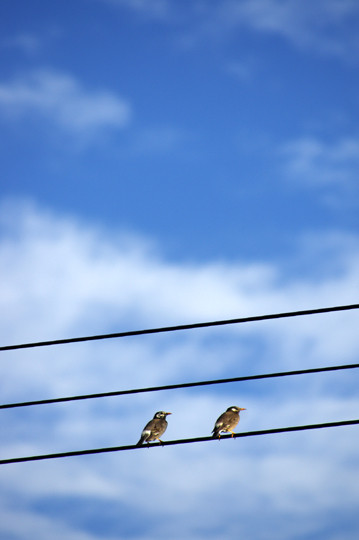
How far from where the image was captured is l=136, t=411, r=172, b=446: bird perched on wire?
13.4 meters

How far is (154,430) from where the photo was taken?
13602 mm

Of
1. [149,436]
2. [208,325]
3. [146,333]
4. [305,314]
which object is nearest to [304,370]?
[305,314]

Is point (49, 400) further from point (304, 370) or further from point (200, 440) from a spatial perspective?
point (304, 370)

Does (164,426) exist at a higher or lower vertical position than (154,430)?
higher

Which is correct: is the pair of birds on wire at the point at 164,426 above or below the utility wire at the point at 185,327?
above

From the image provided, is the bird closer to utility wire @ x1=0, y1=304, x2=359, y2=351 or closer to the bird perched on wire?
the bird perched on wire

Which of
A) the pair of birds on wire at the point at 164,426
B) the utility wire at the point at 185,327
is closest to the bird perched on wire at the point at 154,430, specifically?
the pair of birds on wire at the point at 164,426

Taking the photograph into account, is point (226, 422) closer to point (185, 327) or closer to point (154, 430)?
point (154, 430)

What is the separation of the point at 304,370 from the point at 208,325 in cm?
128

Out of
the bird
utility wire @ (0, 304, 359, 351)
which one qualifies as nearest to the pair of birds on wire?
the bird

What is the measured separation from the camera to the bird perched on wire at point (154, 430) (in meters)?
13.4

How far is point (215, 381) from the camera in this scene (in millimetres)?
8703

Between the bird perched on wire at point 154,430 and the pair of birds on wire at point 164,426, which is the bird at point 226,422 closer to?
the pair of birds on wire at point 164,426

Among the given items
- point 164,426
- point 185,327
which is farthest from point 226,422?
point 185,327
